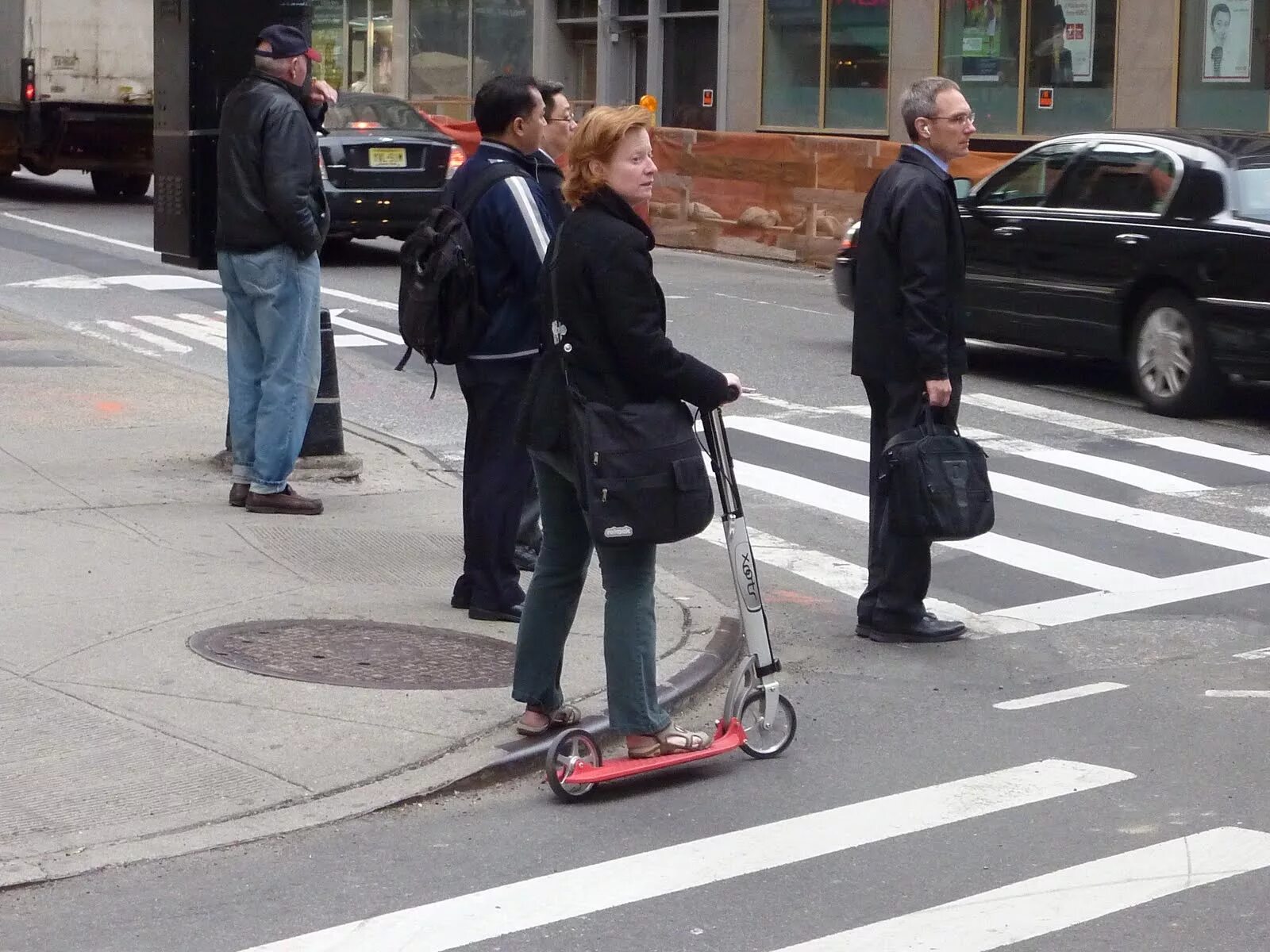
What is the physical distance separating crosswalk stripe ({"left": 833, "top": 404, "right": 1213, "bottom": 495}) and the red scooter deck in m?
5.02

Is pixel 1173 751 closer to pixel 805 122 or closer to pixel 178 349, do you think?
pixel 178 349

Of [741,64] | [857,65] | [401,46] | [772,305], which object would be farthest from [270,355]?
[401,46]

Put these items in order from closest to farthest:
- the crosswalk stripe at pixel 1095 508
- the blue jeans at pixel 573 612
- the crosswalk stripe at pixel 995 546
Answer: the blue jeans at pixel 573 612 < the crosswalk stripe at pixel 995 546 < the crosswalk stripe at pixel 1095 508

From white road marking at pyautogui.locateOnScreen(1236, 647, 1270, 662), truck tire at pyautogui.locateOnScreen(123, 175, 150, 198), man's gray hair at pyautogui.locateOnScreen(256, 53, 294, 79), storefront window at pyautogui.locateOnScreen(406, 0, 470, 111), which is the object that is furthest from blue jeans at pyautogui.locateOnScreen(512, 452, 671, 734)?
storefront window at pyautogui.locateOnScreen(406, 0, 470, 111)

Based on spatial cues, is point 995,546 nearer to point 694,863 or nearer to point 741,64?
point 694,863

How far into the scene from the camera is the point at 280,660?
6.39 meters

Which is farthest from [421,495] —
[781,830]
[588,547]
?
[781,830]

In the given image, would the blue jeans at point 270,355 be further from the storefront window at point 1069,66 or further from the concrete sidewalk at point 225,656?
the storefront window at point 1069,66

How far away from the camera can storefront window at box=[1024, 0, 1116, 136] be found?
24094 millimetres

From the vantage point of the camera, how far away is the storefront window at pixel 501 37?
118 ft

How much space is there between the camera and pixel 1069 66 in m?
24.6

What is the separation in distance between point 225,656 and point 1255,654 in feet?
11.6

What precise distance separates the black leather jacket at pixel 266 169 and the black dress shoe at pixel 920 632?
303cm

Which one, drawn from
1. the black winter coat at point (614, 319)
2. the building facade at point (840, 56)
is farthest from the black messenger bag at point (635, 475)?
the building facade at point (840, 56)
